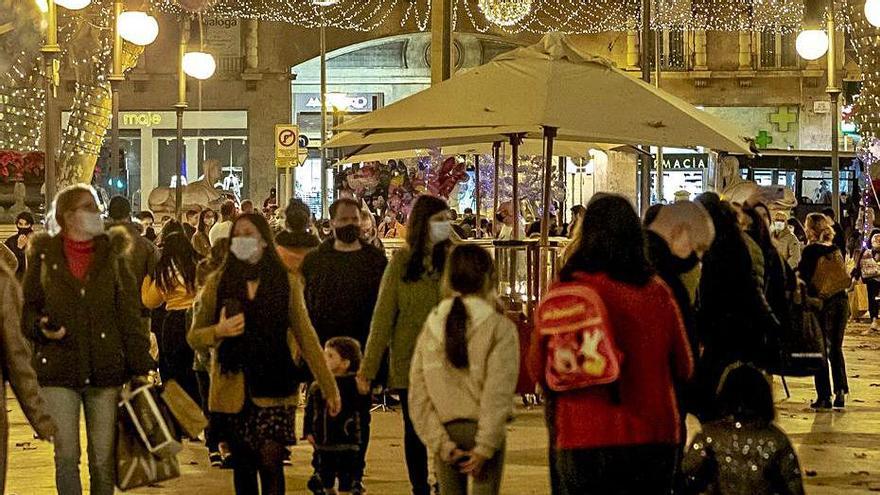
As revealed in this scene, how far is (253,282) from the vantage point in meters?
7.82

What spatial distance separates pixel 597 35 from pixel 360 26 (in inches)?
265

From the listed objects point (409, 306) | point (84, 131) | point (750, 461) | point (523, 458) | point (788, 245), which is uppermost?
point (84, 131)

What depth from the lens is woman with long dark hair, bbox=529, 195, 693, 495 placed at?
576 centimetres

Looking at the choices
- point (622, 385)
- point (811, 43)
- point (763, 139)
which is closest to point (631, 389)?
point (622, 385)

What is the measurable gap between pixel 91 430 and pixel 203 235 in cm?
706

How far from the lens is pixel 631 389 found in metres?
5.79

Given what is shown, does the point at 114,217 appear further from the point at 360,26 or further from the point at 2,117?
the point at 360,26

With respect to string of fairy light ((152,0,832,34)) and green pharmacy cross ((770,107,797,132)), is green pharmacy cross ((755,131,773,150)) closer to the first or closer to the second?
green pharmacy cross ((770,107,797,132))

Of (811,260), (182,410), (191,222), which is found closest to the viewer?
(182,410)

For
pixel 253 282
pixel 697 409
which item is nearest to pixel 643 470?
pixel 697 409

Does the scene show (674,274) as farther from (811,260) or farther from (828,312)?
(828,312)

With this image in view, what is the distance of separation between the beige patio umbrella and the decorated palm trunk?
375 inches

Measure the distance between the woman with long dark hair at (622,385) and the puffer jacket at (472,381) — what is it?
59cm

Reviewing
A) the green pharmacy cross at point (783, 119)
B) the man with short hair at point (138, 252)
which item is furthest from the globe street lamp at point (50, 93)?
the green pharmacy cross at point (783, 119)
